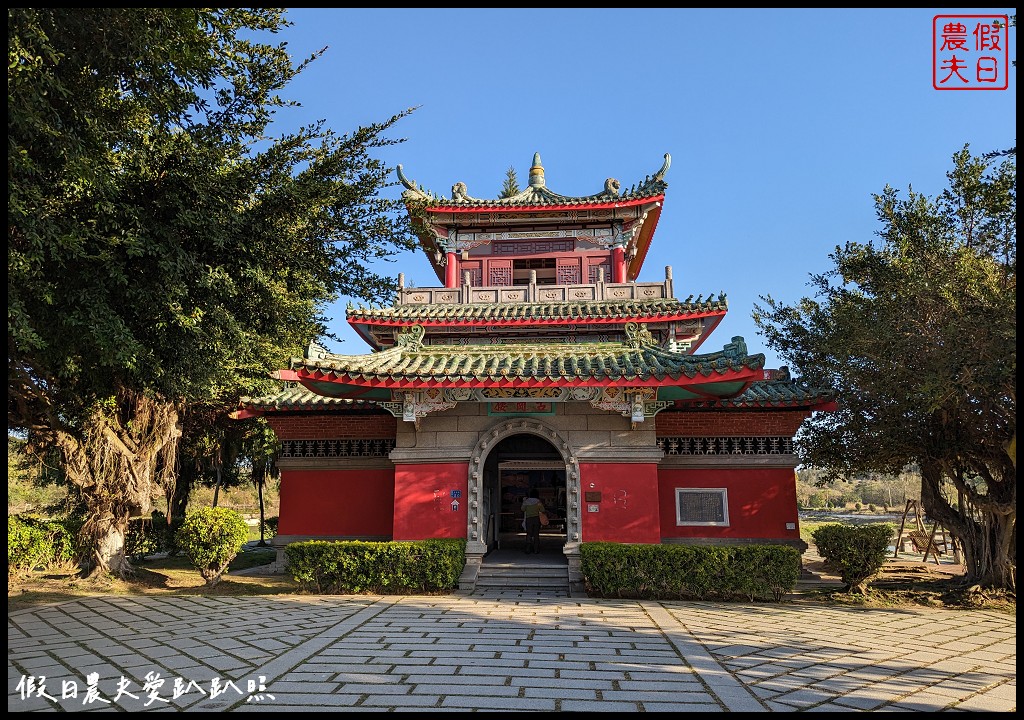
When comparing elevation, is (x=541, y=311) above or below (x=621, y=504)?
above

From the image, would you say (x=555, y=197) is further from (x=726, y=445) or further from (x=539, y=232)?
(x=726, y=445)

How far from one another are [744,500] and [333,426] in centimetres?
930

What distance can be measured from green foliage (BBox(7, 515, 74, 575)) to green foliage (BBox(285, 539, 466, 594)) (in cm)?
667

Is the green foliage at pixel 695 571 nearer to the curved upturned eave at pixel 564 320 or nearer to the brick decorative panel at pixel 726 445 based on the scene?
the brick decorative panel at pixel 726 445

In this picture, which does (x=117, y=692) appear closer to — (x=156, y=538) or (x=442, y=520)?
(x=442, y=520)

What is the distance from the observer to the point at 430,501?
11789 millimetres

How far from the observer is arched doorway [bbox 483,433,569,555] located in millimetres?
14977

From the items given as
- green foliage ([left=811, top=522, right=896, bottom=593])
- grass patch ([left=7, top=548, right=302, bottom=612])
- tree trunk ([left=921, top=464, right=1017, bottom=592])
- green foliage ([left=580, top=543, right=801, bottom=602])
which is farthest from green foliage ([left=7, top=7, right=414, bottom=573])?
tree trunk ([left=921, top=464, right=1017, bottom=592])

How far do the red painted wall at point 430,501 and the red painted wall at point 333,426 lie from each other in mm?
2156

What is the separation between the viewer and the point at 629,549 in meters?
10.5

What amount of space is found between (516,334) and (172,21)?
9.17 m

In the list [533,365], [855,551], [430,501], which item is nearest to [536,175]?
[533,365]

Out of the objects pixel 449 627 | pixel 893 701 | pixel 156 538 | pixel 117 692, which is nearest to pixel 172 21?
pixel 117 692

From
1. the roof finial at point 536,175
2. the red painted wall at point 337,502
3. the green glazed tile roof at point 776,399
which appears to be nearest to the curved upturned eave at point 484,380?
the green glazed tile roof at point 776,399
